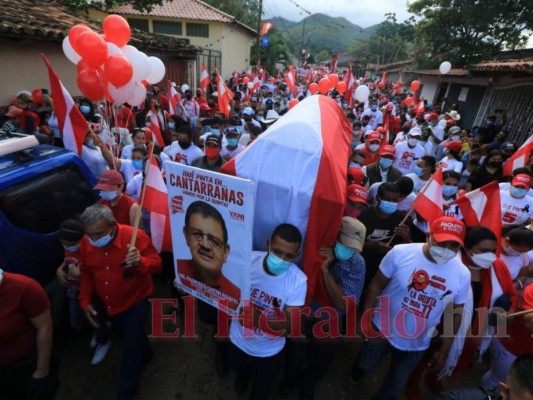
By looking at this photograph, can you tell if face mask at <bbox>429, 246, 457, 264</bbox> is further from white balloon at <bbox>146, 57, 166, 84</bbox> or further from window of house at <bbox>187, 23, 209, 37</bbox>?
window of house at <bbox>187, 23, 209, 37</bbox>

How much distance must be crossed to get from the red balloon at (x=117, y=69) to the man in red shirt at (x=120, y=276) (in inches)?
93.7

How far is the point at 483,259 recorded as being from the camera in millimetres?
2613

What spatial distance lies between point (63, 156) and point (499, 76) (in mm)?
14610

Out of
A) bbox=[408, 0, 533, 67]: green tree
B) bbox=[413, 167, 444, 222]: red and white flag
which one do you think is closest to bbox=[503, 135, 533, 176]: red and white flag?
bbox=[413, 167, 444, 222]: red and white flag

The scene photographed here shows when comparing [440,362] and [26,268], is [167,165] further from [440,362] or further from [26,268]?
[440,362]

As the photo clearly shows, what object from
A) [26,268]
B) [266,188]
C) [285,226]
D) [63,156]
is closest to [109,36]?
[63,156]

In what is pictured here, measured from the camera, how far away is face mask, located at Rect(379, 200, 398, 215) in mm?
3375

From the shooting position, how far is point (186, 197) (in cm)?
219

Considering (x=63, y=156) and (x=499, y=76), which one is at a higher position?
(x=499, y=76)

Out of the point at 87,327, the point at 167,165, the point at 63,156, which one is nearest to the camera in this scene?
the point at 167,165

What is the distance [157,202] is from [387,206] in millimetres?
2269

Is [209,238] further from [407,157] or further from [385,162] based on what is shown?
[407,157]

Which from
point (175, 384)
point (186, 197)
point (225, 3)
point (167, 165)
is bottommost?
point (175, 384)

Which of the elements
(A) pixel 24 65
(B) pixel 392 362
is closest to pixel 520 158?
(B) pixel 392 362
